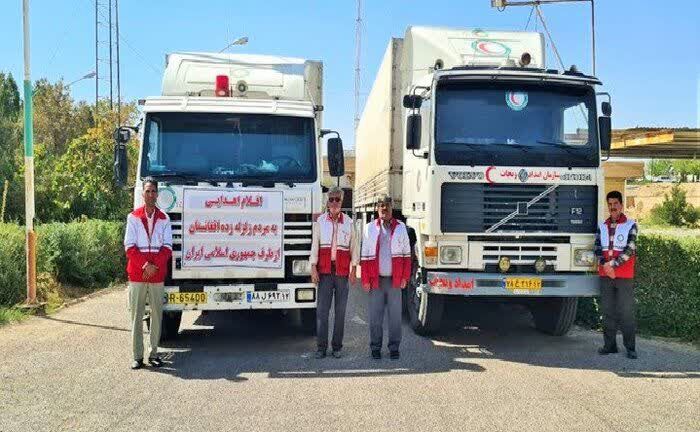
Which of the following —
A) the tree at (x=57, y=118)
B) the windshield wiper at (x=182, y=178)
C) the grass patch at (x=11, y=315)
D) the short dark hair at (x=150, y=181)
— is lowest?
the grass patch at (x=11, y=315)

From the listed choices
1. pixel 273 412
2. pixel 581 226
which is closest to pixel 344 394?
pixel 273 412

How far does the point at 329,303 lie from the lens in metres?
8.16

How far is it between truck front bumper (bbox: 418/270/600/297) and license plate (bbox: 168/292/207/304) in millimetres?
2615

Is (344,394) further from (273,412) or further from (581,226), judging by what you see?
(581,226)

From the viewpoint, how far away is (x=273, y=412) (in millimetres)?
5863

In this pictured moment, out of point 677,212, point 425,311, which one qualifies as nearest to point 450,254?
point 425,311

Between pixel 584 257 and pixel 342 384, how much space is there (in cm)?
344

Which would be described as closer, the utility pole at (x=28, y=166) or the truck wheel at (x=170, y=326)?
the truck wheel at (x=170, y=326)

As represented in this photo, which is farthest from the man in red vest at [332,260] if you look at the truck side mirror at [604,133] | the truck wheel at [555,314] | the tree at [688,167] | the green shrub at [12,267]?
the tree at [688,167]

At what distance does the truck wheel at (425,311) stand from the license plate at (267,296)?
1.74 meters

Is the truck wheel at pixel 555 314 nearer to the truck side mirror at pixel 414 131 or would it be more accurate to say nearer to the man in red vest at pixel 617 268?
the man in red vest at pixel 617 268

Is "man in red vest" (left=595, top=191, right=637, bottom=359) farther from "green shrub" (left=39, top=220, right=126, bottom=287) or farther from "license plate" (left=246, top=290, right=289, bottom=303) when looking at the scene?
"green shrub" (left=39, top=220, right=126, bottom=287)

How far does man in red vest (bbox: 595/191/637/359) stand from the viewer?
8.04 metres

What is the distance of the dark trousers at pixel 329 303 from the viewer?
26.5 feet
